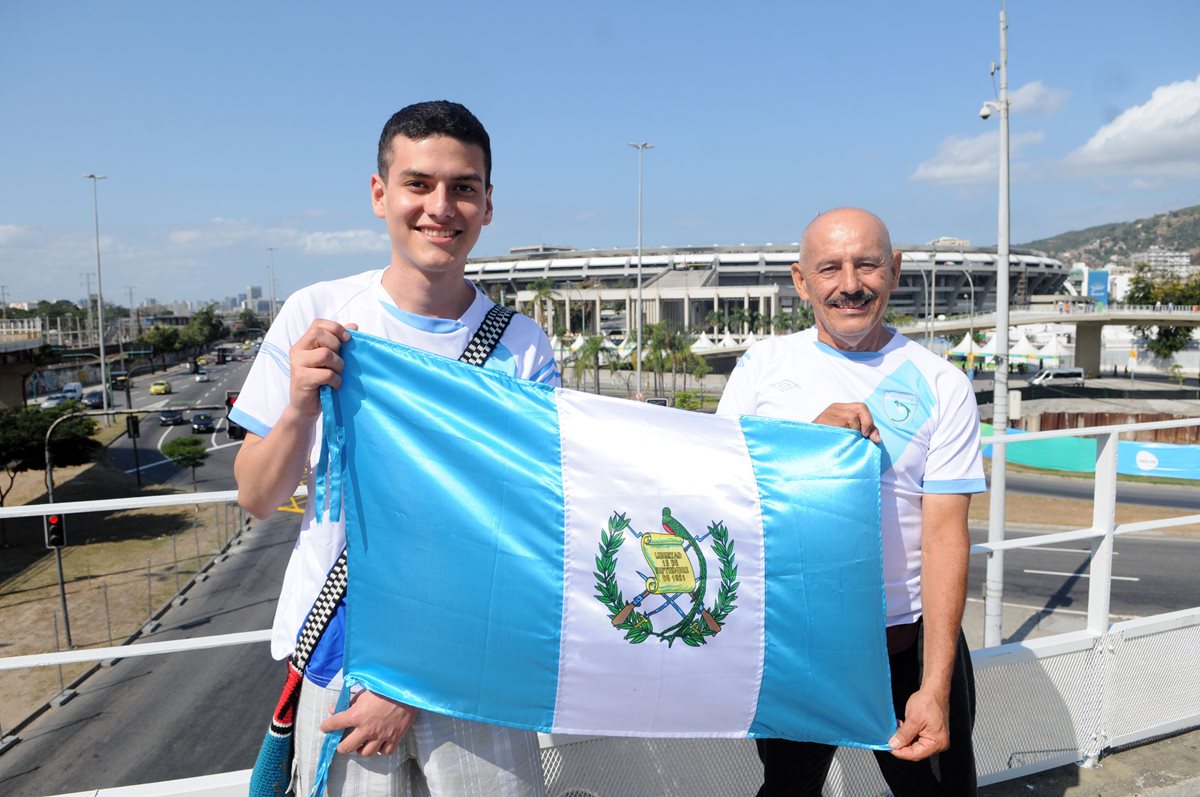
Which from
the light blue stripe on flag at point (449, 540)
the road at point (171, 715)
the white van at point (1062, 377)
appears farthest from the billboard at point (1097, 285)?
the light blue stripe on flag at point (449, 540)

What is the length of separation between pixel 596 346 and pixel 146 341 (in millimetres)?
69612

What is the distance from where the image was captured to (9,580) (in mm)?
27234

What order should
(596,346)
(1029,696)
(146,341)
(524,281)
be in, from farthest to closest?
(524,281), (146,341), (596,346), (1029,696)

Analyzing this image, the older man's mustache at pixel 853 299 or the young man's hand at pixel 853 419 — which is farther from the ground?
the older man's mustache at pixel 853 299

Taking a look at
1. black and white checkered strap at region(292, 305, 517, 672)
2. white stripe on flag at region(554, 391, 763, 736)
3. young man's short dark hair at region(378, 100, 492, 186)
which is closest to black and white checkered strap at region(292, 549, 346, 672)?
black and white checkered strap at region(292, 305, 517, 672)

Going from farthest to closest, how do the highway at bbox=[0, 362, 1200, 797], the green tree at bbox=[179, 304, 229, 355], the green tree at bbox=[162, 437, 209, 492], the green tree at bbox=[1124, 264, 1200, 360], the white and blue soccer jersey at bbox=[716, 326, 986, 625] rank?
the green tree at bbox=[179, 304, 229, 355]
the green tree at bbox=[1124, 264, 1200, 360]
the green tree at bbox=[162, 437, 209, 492]
the highway at bbox=[0, 362, 1200, 797]
the white and blue soccer jersey at bbox=[716, 326, 986, 625]

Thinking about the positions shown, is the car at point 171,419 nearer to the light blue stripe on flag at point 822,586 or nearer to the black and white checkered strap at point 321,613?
the black and white checkered strap at point 321,613

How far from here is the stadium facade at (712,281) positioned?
103312 mm

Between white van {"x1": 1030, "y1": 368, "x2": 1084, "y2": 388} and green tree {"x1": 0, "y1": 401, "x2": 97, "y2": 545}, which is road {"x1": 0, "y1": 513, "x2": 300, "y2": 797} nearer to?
green tree {"x1": 0, "y1": 401, "x2": 97, "y2": 545}

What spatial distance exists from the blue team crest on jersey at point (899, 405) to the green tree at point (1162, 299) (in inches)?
2852

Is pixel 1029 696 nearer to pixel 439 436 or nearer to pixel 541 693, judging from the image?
pixel 541 693

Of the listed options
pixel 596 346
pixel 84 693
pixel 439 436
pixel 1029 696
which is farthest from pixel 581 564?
pixel 596 346

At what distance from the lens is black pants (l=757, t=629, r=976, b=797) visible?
2.27m

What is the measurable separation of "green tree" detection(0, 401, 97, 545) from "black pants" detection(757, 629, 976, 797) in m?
39.7
